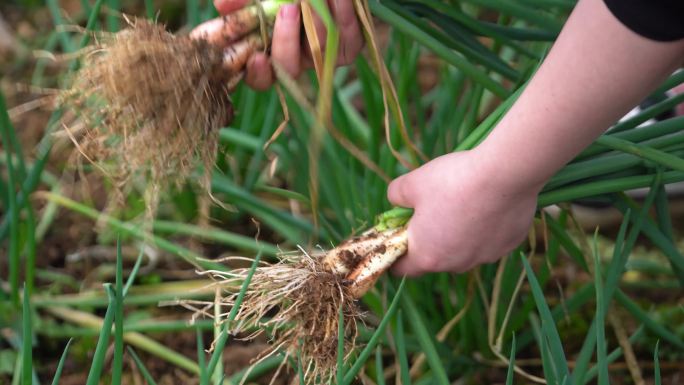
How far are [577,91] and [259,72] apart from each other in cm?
42

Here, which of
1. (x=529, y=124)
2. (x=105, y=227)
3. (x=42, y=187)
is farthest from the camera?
(x=42, y=187)

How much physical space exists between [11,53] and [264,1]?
1.19 m

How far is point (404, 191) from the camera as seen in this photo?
101cm

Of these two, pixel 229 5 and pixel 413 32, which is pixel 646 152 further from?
pixel 229 5

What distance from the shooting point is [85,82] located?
1064 mm

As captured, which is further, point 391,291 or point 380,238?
point 391,291

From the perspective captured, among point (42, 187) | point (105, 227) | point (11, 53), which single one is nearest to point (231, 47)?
point (105, 227)

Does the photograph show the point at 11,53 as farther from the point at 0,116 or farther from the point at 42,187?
the point at 0,116

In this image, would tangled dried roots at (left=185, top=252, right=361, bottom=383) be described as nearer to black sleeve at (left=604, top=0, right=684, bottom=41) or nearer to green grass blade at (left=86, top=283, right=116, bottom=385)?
green grass blade at (left=86, top=283, right=116, bottom=385)

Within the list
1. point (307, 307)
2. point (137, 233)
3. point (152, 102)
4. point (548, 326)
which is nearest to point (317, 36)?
point (152, 102)

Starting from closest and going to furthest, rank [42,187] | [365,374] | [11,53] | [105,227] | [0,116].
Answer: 1. [0,116]
2. [365,374]
3. [105,227]
4. [42,187]
5. [11,53]

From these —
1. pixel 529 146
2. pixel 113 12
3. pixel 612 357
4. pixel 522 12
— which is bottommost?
pixel 612 357

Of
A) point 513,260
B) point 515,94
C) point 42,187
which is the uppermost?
point 42,187

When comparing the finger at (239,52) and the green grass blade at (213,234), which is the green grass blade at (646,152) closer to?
the finger at (239,52)
